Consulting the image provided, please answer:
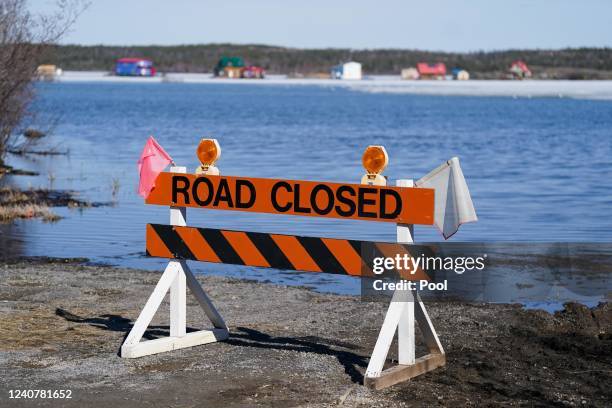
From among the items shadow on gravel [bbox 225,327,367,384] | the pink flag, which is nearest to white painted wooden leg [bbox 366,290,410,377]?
shadow on gravel [bbox 225,327,367,384]

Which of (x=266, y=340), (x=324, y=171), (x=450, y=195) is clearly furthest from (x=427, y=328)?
(x=324, y=171)

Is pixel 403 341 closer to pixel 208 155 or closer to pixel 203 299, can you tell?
pixel 203 299

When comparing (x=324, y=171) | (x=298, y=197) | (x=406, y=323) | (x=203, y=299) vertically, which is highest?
(x=298, y=197)

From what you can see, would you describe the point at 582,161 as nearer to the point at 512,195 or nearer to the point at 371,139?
the point at 512,195

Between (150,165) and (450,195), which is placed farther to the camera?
(150,165)

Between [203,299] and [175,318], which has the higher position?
[203,299]

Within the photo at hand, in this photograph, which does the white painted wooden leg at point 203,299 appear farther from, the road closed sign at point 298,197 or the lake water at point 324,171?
the lake water at point 324,171

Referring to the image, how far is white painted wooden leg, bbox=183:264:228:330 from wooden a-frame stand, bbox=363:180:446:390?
1721 millimetres

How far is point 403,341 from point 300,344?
49.9 inches

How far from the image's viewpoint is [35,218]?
63.2 feet

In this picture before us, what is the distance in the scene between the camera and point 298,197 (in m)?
8.56

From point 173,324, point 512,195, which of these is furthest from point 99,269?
point 512,195

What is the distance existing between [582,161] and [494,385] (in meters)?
31.0

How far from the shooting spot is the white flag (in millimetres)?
8094
